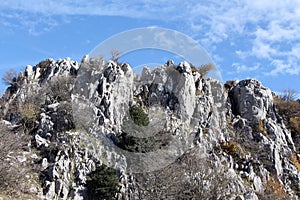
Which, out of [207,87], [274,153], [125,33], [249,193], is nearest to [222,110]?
[207,87]

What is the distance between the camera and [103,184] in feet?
97.6

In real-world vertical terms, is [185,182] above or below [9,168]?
above

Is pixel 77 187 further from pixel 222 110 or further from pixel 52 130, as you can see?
pixel 222 110

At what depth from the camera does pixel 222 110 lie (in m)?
45.6

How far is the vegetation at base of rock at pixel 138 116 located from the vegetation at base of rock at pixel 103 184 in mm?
5025

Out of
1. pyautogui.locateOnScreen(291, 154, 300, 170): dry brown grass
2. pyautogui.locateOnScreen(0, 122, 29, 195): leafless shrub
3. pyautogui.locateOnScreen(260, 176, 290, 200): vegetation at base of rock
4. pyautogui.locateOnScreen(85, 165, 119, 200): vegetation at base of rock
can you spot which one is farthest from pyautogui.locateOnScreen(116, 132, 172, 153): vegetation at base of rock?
pyautogui.locateOnScreen(291, 154, 300, 170): dry brown grass

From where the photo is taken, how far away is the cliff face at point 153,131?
29.7 m

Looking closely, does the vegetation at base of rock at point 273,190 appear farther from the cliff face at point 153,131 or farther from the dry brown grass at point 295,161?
the dry brown grass at point 295,161

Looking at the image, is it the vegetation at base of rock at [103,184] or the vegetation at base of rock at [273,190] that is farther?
the vegetation at base of rock at [273,190]

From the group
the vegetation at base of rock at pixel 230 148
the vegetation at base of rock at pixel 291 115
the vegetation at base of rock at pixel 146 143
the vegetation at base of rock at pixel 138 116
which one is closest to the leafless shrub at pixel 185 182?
the vegetation at base of rock at pixel 146 143

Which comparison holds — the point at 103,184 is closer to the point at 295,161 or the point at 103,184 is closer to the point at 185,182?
the point at 185,182

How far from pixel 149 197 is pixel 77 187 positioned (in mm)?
5763

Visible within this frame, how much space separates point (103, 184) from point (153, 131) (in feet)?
20.3

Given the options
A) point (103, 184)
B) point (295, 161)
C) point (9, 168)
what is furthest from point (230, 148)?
point (9, 168)
